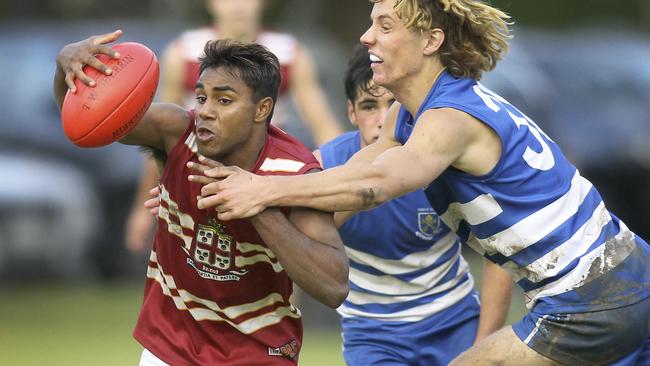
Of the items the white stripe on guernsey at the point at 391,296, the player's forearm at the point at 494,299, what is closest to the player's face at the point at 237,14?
the white stripe on guernsey at the point at 391,296

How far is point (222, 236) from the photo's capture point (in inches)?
209

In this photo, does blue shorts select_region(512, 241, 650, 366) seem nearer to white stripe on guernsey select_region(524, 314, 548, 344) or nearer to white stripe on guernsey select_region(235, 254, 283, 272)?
white stripe on guernsey select_region(524, 314, 548, 344)

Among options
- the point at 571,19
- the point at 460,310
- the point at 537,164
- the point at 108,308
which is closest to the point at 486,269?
the point at 460,310

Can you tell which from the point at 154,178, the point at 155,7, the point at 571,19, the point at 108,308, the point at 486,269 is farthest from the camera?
the point at 571,19

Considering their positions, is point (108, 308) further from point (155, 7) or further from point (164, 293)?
point (155, 7)

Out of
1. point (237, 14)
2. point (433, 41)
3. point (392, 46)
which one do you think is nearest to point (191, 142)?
point (392, 46)

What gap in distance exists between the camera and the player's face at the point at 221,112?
5094 mm

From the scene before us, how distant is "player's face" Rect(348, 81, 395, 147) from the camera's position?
6130 millimetres

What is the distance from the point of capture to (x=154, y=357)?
217 inches

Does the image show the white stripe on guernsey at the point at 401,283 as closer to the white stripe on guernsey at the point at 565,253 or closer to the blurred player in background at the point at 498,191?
the blurred player in background at the point at 498,191

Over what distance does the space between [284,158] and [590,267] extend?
1222 millimetres

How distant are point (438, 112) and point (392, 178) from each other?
1.04 feet

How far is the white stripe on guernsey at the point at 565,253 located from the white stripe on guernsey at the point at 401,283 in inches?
41.2

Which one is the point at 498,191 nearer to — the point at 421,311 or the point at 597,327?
the point at 597,327
